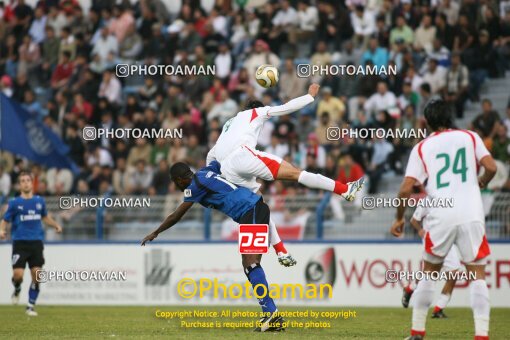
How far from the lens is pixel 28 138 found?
977 inches

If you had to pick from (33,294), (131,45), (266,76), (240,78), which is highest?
(131,45)

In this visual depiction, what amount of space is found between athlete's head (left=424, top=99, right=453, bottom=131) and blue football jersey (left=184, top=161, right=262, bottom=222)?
148 inches

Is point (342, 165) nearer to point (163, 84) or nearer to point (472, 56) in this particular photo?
point (472, 56)

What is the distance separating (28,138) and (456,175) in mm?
16232

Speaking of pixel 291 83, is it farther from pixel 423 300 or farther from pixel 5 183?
pixel 423 300

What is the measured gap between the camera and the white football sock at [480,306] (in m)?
10.3

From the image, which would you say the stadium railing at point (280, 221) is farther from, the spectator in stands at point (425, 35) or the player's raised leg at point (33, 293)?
the spectator in stands at point (425, 35)

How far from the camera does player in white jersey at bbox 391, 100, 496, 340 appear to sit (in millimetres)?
10375

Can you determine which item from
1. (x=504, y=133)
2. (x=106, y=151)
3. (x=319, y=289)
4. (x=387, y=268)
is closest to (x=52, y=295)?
(x=106, y=151)

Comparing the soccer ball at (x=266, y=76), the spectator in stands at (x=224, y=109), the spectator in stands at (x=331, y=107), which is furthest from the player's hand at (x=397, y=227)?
the spectator in stands at (x=224, y=109)

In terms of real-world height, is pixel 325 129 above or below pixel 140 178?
above

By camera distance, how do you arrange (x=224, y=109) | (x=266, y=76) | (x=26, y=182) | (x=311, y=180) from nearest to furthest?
1. (x=311, y=180)
2. (x=266, y=76)
3. (x=26, y=182)
4. (x=224, y=109)

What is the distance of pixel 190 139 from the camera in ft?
80.6

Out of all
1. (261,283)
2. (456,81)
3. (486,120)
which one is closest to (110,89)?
(456,81)
